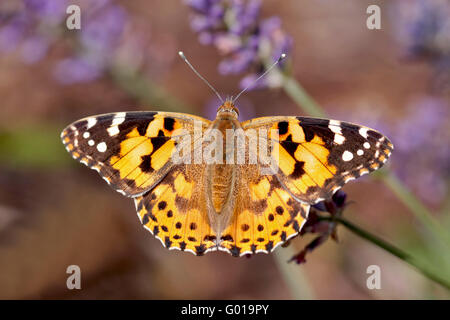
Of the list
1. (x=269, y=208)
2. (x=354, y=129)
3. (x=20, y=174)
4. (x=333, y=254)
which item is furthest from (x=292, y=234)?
(x=20, y=174)

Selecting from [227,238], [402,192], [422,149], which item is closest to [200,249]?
[227,238]

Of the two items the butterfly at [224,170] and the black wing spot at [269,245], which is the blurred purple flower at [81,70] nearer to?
the butterfly at [224,170]

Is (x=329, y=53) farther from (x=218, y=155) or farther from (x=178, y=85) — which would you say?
(x=218, y=155)

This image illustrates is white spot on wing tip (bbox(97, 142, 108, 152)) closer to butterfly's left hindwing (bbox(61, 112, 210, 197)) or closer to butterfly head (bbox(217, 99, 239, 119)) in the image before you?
butterfly's left hindwing (bbox(61, 112, 210, 197))

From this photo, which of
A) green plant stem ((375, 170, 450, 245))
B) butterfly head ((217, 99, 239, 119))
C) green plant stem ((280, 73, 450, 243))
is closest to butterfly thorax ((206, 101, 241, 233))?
butterfly head ((217, 99, 239, 119))

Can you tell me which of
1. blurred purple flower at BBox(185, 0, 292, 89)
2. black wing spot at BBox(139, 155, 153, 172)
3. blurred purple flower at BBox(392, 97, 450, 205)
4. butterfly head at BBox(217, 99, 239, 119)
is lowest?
black wing spot at BBox(139, 155, 153, 172)

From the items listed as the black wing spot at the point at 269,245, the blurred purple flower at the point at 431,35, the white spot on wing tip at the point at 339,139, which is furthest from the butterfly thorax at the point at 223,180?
the blurred purple flower at the point at 431,35
